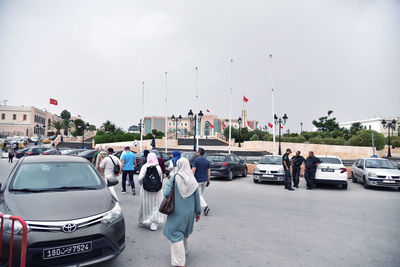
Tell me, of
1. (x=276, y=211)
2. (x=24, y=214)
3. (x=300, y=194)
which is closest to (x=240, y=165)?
(x=300, y=194)

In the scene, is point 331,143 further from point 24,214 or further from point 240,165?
point 24,214

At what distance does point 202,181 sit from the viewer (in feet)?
24.1

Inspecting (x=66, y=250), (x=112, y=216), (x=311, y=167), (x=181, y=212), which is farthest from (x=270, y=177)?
(x=66, y=250)

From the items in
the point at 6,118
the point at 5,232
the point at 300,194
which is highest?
the point at 6,118

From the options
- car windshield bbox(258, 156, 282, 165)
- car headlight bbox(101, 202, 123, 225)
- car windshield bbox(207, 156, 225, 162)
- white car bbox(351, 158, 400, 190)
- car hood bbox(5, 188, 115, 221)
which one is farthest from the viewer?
car windshield bbox(207, 156, 225, 162)

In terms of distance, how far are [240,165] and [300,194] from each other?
18.3ft

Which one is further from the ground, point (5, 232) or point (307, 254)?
point (5, 232)

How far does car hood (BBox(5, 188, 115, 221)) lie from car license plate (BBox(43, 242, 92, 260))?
1.10 ft

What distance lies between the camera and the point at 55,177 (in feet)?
14.7

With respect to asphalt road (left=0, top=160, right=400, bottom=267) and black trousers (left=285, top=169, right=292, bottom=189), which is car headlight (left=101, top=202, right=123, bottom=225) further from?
black trousers (left=285, top=169, right=292, bottom=189)

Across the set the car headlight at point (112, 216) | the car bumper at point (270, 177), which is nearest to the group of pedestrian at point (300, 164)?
the car bumper at point (270, 177)

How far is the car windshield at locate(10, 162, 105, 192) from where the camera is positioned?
418 cm

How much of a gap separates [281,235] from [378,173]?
356 inches

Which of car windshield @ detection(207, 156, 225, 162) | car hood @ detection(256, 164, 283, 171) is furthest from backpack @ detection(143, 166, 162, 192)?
car windshield @ detection(207, 156, 225, 162)
